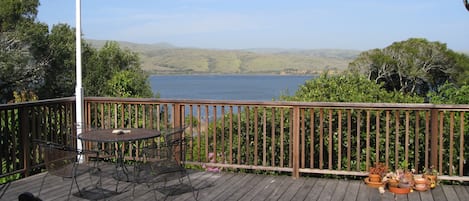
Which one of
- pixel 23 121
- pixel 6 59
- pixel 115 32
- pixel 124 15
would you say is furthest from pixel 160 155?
pixel 115 32

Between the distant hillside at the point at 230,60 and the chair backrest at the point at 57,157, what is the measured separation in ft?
98.8

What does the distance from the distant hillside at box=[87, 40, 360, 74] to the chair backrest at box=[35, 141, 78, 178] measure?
30117 mm

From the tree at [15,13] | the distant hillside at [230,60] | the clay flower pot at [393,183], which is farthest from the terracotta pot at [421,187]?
the distant hillside at [230,60]

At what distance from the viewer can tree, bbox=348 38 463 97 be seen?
1032 inches

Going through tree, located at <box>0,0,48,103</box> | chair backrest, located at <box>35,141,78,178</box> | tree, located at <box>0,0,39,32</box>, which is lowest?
chair backrest, located at <box>35,141,78,178</box>

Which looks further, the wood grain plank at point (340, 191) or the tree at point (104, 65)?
the tree at point (104, 65)

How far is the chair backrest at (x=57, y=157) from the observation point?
12.4 ft

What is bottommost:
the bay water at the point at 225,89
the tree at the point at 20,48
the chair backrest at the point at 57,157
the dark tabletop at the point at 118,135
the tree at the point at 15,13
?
the bay water at the point at 225,89

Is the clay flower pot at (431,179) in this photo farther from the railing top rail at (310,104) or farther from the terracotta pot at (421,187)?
the railing top rail at (310,104)

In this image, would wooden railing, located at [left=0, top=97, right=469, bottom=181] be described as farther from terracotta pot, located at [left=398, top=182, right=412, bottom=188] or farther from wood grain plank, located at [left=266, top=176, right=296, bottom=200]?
terracotta pot, located at [left=398, top=182, right=412, bottom=188]

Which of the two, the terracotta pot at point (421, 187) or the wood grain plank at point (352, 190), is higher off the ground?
the terracotta pot at point (421, 187)

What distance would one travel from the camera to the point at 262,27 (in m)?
30.7

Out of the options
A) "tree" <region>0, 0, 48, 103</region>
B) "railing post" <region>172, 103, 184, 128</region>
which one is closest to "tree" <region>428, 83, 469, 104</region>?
"railing post" <region>172, 103, 184, 128</region>

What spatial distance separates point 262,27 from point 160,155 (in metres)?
27.4
